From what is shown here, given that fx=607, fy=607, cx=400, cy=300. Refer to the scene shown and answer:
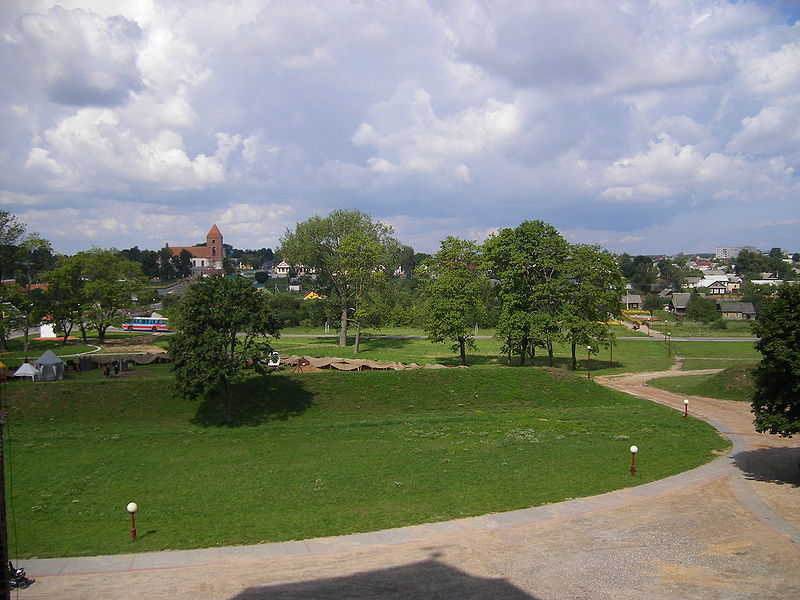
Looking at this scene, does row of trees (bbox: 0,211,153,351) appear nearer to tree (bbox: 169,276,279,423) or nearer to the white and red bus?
the white and red bus

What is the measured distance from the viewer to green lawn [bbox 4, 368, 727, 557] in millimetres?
20375

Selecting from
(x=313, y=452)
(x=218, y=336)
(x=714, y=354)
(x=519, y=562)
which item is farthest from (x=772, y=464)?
(x=714, y=354)

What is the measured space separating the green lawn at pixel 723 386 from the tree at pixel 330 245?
36.5m

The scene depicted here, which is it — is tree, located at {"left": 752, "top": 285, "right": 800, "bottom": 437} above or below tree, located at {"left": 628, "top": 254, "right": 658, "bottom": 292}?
below

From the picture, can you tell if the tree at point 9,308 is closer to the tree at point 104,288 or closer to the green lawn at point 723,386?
the tree at point 104,288

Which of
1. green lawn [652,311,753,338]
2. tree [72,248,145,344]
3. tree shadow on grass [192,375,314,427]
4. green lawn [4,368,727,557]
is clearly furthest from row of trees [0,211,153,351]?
green lawn [652,311,753,338]

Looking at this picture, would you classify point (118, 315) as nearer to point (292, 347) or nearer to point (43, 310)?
point (43, 310)

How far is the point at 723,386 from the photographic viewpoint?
142 ft

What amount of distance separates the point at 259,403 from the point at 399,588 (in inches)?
927

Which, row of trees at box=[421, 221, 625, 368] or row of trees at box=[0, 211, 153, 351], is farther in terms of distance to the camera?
row of trees at box=[0, 211, 153, 351]

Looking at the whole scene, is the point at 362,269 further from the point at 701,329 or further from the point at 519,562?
the point at 701,329

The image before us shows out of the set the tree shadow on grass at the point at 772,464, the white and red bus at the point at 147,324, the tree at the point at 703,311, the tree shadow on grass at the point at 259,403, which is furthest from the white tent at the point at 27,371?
the tree at the point at 703,311

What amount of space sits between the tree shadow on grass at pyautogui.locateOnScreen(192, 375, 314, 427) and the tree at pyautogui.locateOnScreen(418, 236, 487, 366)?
17566 millimetres

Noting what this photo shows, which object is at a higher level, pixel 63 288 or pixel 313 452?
pixel 63 288
